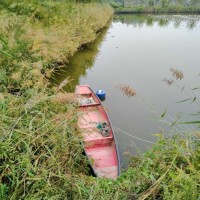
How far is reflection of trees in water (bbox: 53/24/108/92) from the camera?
10.4 m

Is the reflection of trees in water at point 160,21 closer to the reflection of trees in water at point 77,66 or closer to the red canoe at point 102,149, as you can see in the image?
the reflection of trees in water at point 77,66

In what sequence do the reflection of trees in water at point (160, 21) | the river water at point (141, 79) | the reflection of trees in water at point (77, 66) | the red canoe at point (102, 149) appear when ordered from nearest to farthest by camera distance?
1. the red canoe at point (102, 149)
2. the river water at point (141, 79)
3. the reflection of trees in water at point (77, 66)
4. the reflection of trees in water at point (160, 21)

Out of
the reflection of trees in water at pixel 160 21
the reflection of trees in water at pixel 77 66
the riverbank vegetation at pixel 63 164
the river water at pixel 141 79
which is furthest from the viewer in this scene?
the reflection of trees in water at pixel 160 21

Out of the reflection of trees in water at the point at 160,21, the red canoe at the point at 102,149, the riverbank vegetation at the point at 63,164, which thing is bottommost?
the reflection of trees in water at the point at 160,21

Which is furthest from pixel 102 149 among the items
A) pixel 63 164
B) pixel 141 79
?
pixel 141 79

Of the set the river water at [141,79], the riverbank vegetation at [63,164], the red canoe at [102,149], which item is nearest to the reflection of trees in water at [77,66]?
Answer: the river water at [141,79]

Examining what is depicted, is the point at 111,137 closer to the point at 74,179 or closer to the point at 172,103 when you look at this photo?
the point at 74,179

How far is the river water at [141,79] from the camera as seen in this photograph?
271 inches

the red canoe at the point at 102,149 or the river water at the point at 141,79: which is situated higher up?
the red canoe at the point at 102,149

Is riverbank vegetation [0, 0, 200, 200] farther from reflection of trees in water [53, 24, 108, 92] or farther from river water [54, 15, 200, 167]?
reflection of trees in water [53, 24, 108, 92]

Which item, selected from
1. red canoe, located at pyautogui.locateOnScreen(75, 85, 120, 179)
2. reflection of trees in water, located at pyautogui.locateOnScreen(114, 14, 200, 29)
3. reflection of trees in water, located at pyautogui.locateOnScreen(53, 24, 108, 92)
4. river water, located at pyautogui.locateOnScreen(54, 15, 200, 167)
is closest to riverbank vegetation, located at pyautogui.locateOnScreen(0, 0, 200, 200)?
river water, located at pyautogui.locateOnScreen(54, 15, 200, 167)

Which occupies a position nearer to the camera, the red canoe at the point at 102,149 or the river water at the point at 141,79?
the red canoe at the point at 102,149

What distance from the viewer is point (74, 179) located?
3100mm

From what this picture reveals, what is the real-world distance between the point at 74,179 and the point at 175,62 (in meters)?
11.9
